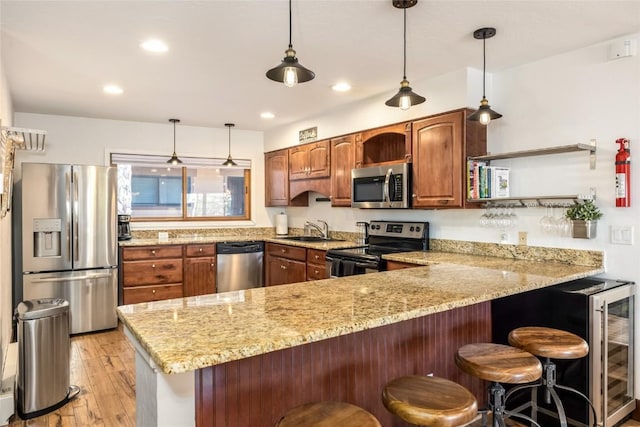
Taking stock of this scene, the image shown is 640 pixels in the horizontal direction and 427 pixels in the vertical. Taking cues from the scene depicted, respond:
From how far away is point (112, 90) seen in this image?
369 cm

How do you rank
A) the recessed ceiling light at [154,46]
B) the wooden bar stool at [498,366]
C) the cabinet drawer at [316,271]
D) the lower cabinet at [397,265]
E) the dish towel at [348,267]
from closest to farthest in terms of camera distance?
1. the wooden bar stool at [498,366]
2. the recessed ceiling light at [154,46]
3. the lower cabinet at [397,265]
4. the dish towel at [348,267]
5. the cabinet drawer at [316,271]

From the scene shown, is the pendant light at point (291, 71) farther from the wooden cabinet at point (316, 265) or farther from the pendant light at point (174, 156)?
the pendant light at point (174, 156)

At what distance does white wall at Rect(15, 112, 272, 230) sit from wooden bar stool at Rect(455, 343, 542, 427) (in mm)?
4441

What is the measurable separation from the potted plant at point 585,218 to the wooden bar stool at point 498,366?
4.12ft

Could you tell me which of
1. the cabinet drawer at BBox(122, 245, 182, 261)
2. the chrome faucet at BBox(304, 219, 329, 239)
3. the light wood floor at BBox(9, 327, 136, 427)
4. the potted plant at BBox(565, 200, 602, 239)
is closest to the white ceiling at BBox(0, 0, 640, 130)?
the potted plant at BBox(565, 200, 602, 239)

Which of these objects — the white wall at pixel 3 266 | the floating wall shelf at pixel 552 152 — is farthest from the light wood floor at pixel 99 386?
the floating wall shelf at pixel 552 152

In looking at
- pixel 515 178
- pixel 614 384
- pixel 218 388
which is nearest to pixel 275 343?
pixel 218 388

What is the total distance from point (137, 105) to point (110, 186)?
0.89 m

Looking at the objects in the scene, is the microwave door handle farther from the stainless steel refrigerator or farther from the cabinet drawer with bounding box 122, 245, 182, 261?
the stainless steel refrigerator

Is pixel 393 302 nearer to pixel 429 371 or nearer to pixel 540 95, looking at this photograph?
pixel 429 371

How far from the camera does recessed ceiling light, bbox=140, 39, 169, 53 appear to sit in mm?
2600

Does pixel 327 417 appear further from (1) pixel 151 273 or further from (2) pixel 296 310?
(1) pixel 151 273

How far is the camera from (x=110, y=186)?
428 centimetres

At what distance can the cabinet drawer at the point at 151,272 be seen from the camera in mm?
4539
